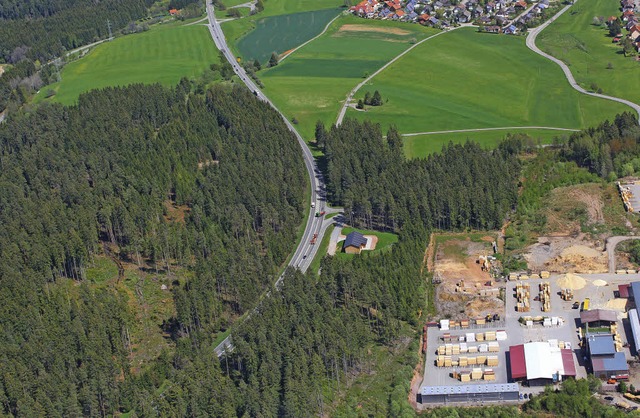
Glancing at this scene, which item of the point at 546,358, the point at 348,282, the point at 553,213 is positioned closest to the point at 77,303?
the point at 348,282

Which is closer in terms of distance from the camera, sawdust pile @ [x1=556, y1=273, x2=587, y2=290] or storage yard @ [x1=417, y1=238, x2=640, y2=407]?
storage yard @ [x1=417, y1=238, x2=640, y2=407]

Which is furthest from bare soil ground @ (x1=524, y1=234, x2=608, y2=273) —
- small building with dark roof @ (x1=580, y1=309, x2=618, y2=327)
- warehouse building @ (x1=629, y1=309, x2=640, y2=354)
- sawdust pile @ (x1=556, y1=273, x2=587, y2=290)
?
warehouse building @ (x1=629, y1=309, x2=640, y2=354)

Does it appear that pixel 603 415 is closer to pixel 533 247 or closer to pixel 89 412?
pixel 533 247

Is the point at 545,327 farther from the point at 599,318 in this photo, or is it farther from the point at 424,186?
the point at 424,186

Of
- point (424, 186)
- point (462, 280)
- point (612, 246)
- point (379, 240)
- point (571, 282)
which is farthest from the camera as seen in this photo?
point (424, 186)

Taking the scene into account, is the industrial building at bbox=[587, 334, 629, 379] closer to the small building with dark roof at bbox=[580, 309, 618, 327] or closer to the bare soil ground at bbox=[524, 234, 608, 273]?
the small building with dark roof at bbox=[580, 309, 618, 327]

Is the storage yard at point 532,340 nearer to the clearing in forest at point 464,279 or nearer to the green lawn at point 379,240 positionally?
the clearing in forest at point 464,279

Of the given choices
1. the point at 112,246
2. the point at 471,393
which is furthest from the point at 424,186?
the point at 471,393
